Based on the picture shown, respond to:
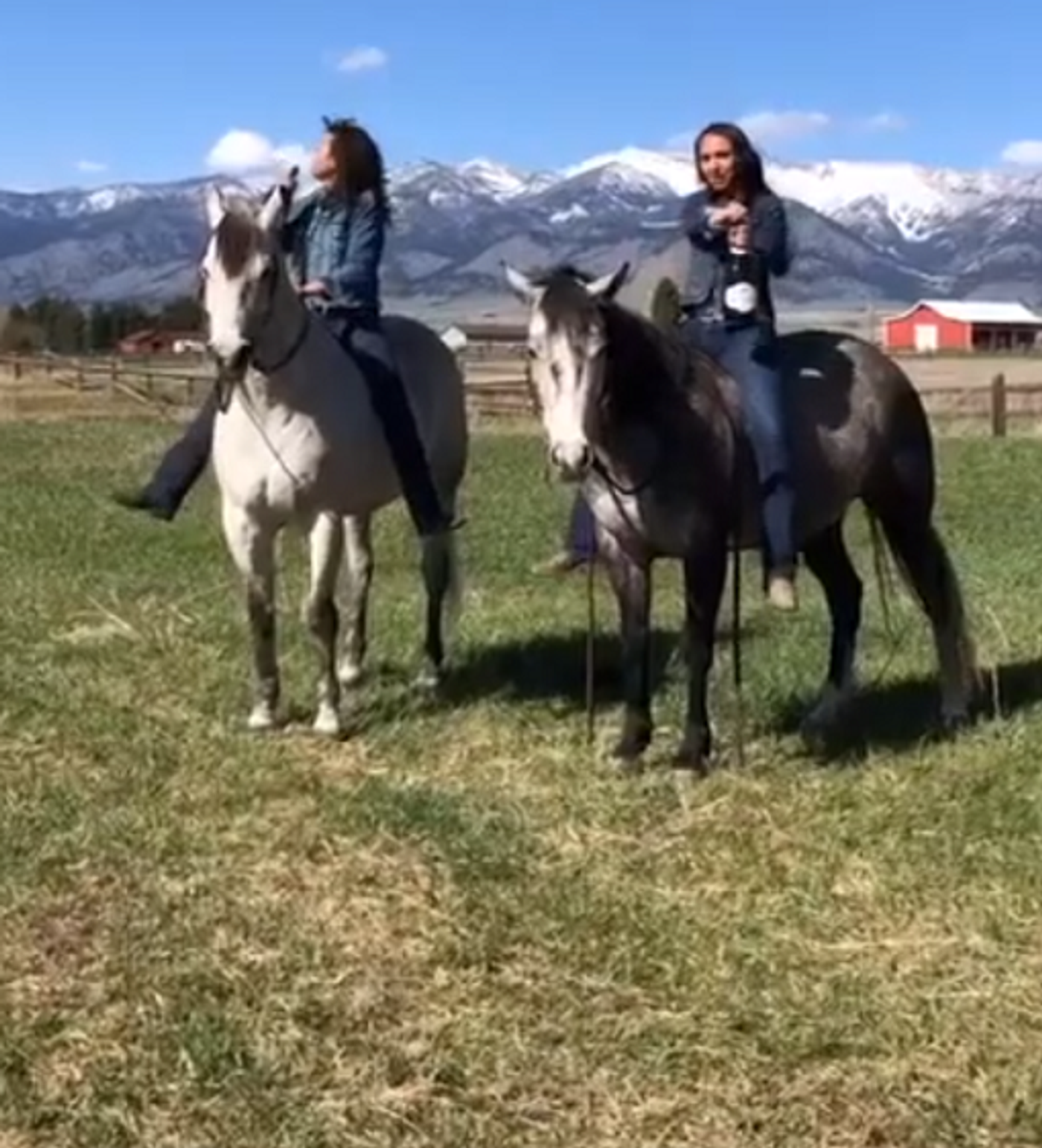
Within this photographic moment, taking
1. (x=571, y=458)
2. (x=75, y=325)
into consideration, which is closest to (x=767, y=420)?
(x=571, y=458)

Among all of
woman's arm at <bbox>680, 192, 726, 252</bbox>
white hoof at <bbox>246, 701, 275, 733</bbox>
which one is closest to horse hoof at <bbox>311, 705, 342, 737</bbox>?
white hoof at <bbox>246, 701, 275, 733</bbox>

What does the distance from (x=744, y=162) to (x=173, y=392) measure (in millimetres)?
40410

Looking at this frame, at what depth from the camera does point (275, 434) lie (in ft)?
24.7

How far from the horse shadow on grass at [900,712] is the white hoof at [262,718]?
6.45ft

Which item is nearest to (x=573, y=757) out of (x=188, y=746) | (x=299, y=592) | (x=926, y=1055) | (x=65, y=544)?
(x=188, y=746)

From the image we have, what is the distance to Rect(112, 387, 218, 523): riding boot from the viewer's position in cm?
814

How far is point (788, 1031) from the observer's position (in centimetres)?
479

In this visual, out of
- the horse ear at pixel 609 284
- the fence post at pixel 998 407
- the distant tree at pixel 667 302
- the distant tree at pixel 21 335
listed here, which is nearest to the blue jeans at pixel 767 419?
the distant tree at pixel 667 302

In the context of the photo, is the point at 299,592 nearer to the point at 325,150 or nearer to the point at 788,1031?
the point at 325,150

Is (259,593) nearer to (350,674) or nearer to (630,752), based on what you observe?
(350,674)

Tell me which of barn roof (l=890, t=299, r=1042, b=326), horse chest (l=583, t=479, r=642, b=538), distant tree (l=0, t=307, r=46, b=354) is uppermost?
barn roof (l=890, t=299, r=1042, b=326)

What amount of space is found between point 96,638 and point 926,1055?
6.34 metres

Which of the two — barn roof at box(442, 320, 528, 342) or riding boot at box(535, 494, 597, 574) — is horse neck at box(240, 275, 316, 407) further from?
riding boot at box(535, 494, 597, 574)

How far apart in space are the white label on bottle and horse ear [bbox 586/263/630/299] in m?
0.54
